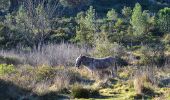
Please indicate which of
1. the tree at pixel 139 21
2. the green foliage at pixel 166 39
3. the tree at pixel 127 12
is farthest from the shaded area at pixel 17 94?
the tree at pixel 127 12

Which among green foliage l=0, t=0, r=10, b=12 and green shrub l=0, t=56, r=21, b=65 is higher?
green foliage l=0, t=0, r=10, b=12

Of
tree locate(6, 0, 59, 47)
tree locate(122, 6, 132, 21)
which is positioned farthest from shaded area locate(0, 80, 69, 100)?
tree locate(122, 6, 132, 21)

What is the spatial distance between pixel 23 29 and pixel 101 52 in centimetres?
1274

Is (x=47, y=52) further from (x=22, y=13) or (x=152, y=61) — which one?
(x=22, y=13)

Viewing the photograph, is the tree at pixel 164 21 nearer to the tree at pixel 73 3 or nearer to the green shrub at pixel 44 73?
the tree at pixel 73 3

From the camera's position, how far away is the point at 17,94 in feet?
43.4

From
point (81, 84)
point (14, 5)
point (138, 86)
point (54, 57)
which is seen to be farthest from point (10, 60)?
point (14, 5)

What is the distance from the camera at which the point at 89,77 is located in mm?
17500

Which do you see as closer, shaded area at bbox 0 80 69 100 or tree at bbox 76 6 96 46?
shaded area at bbox 0 80 69 100

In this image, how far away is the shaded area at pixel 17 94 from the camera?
1290 centimetres

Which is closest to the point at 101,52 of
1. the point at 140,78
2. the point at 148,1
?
the point at 140,78

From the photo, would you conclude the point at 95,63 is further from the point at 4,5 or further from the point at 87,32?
the point at 4,5

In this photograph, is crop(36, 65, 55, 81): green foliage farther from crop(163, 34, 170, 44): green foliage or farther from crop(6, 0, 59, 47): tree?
crop(163, 34, 170, 44): green foliage

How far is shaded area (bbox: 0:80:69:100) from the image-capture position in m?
12.9
